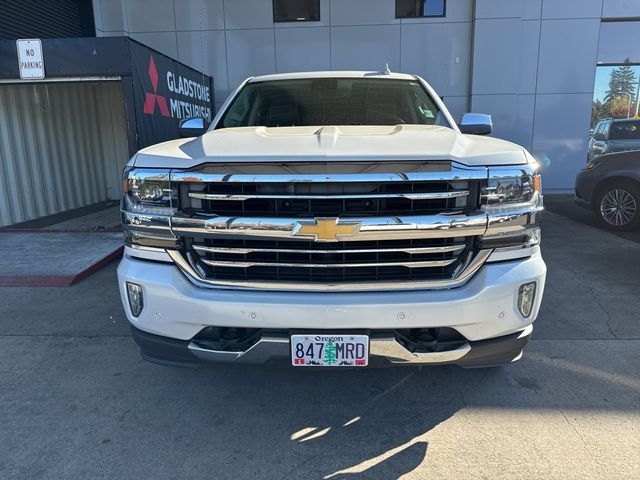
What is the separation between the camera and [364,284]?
2.34 meters

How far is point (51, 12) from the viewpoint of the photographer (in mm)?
9898

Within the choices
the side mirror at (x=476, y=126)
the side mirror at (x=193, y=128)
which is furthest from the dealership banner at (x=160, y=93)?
the side mirror at (x=476, y=126)

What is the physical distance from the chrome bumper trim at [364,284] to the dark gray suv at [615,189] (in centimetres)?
666

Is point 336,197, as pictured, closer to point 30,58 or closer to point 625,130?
point 30,58

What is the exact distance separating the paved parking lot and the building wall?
8134 millimetres

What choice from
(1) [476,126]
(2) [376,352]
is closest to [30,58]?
(1) [476,126]

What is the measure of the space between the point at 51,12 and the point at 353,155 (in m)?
10.5

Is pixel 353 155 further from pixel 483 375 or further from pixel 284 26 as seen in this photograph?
pixel 284 26

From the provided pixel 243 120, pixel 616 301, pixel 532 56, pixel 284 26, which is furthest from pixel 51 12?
pixel 616 301

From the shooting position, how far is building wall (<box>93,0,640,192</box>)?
34.8 ft

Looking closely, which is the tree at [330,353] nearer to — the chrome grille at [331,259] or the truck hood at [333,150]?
the chrome grille at [331,259]

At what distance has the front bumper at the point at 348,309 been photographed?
7.36ft

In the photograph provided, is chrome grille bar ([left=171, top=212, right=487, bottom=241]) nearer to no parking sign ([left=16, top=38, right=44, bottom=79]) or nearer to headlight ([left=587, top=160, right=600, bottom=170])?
no parking sign ([left=16, top=38, right=44, bottom=79])

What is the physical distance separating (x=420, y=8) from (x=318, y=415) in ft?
33.9
